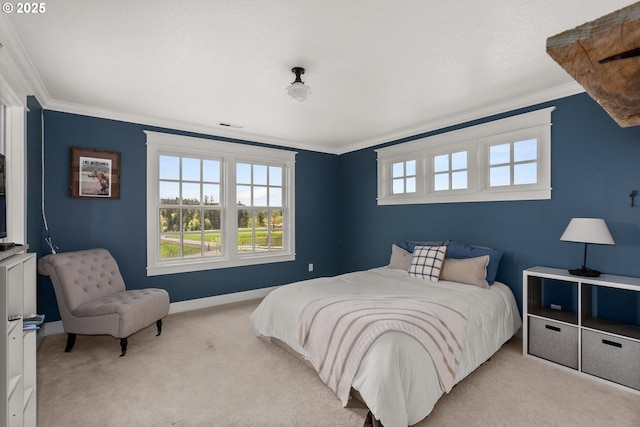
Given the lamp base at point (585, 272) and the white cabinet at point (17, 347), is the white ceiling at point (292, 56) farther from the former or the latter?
the lamp base at point (585, 272)

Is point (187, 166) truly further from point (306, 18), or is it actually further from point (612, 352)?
point (612, 352)

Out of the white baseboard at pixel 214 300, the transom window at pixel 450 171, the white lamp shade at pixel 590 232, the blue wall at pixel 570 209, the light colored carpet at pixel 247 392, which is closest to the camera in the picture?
the light colored carpet at pixel 247 392

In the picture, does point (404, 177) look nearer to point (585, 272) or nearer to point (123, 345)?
point (585, 272)

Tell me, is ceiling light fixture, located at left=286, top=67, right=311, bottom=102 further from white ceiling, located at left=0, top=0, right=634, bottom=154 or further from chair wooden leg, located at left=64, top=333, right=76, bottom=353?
chair wooden leg, located at left=64, top=333, right=76, bottom=353

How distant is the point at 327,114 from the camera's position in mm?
3826

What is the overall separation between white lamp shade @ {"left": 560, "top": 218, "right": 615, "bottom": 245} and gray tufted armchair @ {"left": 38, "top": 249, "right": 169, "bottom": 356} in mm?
3912

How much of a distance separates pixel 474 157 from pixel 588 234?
1.52 metres

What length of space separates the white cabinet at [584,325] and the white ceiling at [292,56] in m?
1.81

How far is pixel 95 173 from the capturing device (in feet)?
11.9

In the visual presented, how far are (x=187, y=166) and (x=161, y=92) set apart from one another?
52.5 inches

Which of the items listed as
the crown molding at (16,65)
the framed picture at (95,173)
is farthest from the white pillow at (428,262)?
the crown molding at (16,65)

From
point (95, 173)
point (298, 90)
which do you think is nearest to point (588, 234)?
point (298, 90)

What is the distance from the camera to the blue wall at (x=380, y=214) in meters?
2.82

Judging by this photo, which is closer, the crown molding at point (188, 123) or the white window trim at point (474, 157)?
the crown molding at point (188, 123)
